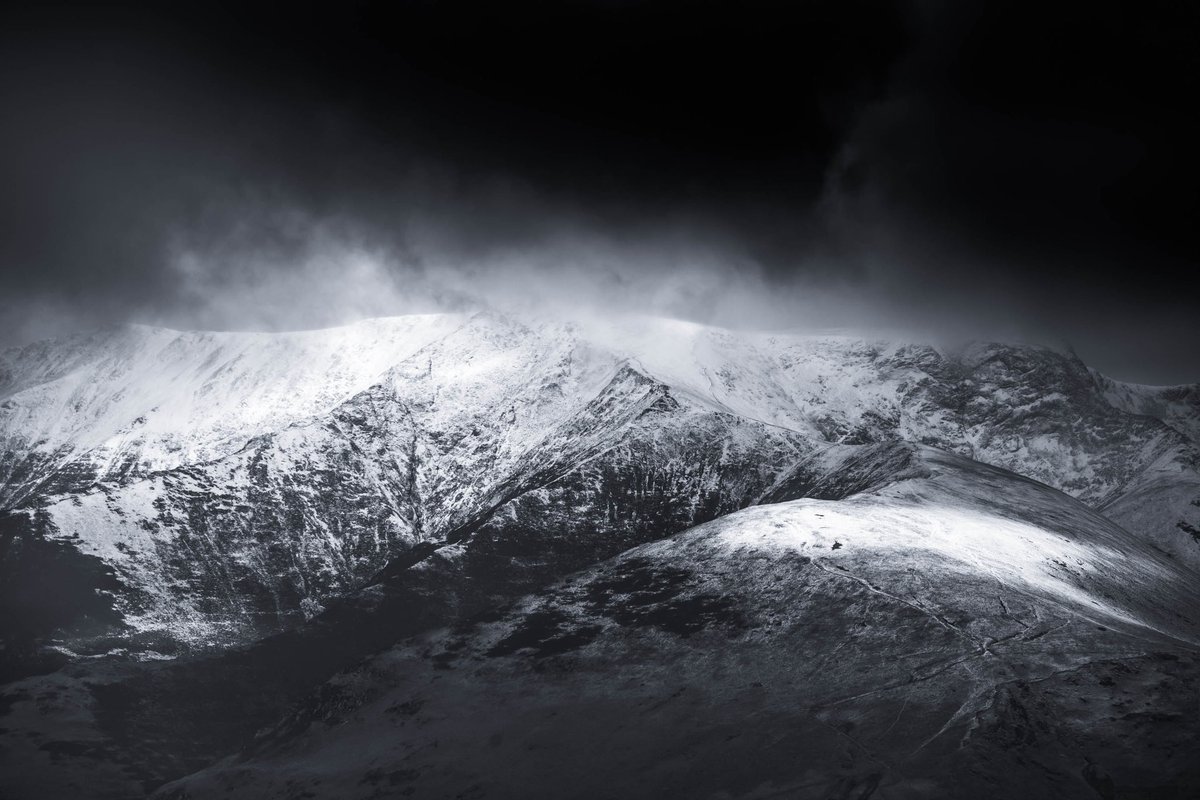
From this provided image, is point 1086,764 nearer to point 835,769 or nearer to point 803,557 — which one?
point 835,769

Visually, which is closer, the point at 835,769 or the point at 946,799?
the point at 946,799

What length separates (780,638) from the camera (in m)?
160

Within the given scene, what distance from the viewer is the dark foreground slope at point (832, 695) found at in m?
110

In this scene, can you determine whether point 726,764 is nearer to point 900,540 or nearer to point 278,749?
point 900,540

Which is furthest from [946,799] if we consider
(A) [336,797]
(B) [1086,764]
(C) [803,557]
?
(A) [336,797]

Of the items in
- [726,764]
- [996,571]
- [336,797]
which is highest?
[996,571]

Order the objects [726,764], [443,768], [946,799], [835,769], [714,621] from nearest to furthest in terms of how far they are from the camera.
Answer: [946,799] → [835,769] → [726,764] → [443,768] → [714,621]

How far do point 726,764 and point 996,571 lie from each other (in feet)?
234

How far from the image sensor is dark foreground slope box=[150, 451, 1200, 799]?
11012 centimetres

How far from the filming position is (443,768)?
155m

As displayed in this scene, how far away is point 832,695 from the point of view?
135m

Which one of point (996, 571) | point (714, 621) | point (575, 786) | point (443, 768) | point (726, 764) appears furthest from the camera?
point (714, 621)

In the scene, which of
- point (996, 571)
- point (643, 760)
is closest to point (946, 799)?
point (643, 760)

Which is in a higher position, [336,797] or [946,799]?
[946,799]
